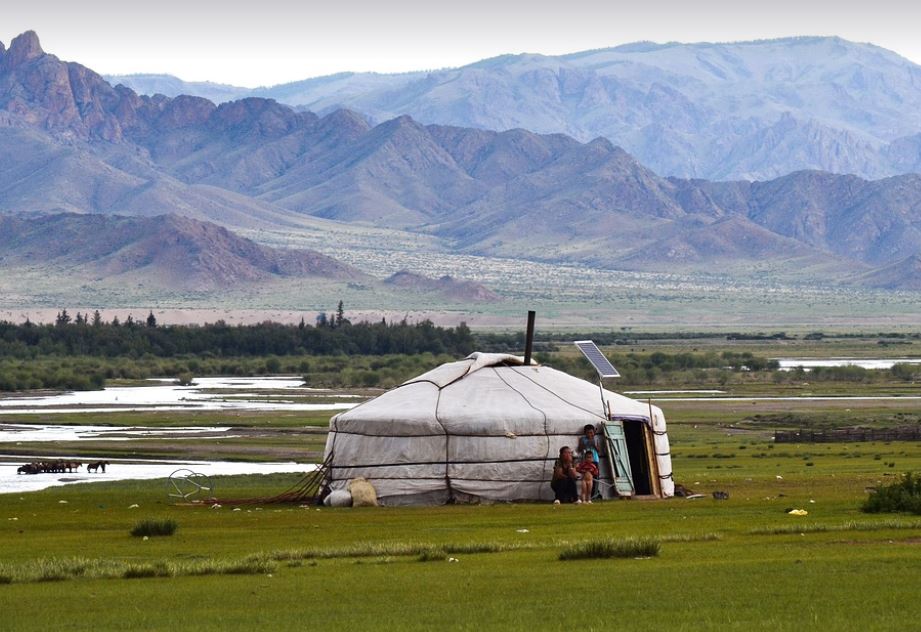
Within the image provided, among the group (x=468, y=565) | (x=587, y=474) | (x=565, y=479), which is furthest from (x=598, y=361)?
(x=468, y=565)

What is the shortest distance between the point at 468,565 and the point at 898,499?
311 inches

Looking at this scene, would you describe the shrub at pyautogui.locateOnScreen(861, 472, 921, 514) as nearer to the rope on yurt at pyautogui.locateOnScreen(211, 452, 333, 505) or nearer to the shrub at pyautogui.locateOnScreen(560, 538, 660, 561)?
the shrub at pyautogui.locateOnScreen(560, 538, 660, 561)

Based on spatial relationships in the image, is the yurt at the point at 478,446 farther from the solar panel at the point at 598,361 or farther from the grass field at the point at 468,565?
the grass field at the point at 468,565

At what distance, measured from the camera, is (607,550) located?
2009 cm

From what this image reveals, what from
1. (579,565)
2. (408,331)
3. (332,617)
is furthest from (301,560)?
(408,331)

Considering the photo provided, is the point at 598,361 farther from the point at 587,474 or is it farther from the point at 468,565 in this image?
the point at 468,565

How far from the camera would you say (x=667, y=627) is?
49.0 feet

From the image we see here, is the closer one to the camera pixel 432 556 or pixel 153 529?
pixel 432 556

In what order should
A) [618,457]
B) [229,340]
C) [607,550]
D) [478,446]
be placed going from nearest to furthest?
1. [607,550]
2. [478,446]
3. [618,457]
4. [229,340]

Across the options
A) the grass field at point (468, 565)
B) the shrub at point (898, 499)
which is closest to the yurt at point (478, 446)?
the grass field at point (468, 565)

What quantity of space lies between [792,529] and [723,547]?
197 centimetres

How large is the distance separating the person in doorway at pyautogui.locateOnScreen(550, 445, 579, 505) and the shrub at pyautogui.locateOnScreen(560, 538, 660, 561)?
8470 millimetres

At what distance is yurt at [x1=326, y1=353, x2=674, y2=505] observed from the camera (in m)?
30.0

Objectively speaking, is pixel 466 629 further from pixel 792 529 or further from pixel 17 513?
pixel 17 513
